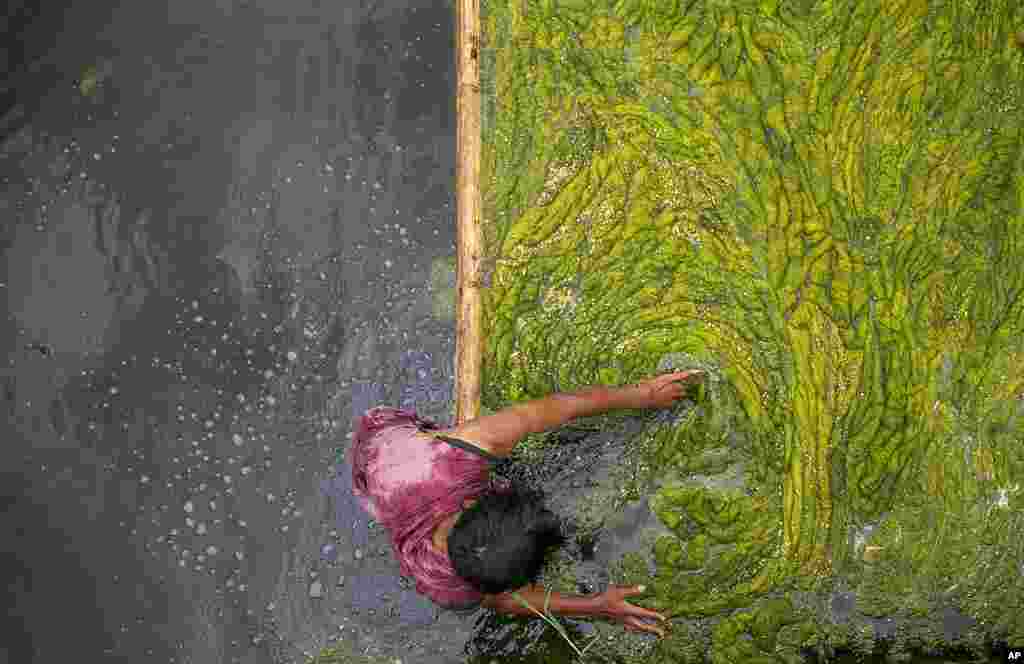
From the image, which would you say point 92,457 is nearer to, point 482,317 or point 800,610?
point 482,317

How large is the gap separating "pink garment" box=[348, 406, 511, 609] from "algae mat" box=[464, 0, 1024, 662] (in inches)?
12.7

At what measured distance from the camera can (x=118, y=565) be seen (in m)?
2.24

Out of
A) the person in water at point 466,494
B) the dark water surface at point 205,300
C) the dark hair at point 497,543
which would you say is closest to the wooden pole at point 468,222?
the person in water at point 466,494

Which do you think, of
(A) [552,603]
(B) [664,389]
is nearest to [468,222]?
(B) [664,389]

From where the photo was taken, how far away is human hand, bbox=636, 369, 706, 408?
1.71 meters

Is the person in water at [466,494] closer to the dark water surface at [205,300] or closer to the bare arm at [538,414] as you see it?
the bare arm at [538,414]

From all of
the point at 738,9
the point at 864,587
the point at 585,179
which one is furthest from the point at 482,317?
the point at 864,587

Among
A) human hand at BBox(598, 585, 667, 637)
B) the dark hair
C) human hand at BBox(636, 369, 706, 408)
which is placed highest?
human hand at BBox(636, 369, 706, 408)

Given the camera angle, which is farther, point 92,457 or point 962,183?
point 92,457

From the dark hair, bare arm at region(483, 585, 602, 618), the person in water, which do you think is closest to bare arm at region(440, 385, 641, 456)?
the person in water

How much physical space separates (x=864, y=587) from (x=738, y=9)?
4.81 ft

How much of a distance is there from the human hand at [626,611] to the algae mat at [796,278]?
44 mm

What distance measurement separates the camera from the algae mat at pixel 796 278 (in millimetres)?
1764

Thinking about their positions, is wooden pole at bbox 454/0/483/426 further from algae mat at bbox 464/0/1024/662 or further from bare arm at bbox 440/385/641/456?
bare arm at bbox 440/385/641/456
